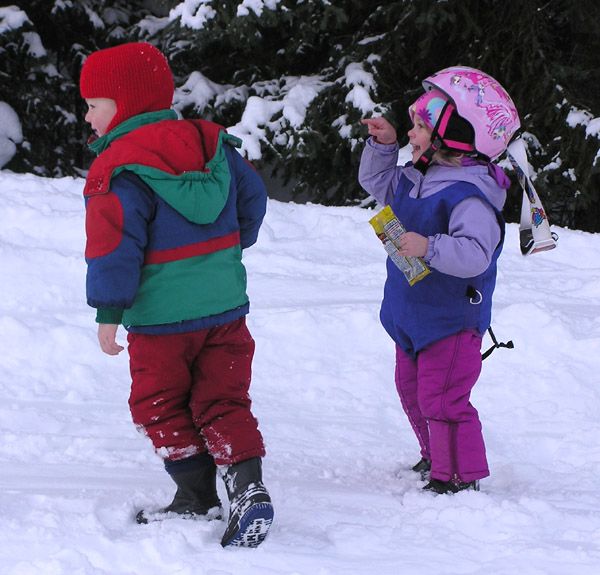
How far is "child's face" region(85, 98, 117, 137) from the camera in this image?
2688 millimetres

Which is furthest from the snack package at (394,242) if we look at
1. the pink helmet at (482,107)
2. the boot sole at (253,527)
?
the boot sole at (253,527)

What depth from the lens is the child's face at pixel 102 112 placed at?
2.69 meters

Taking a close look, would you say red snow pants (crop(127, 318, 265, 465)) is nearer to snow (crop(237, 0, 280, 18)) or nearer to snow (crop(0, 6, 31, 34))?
snow (crop(237, 0, 280, 18))

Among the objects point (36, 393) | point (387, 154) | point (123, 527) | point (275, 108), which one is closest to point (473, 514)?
point (123, 527)

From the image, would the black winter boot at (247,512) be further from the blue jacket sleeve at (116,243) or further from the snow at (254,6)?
the snow at (254,6)

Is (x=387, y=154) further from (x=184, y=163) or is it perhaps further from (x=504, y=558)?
(x=504, y=558)

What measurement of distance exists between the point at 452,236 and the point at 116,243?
111cm

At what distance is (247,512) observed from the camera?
2523 millimetres

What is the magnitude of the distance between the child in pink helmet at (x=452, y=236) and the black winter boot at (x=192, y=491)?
84 centimetres

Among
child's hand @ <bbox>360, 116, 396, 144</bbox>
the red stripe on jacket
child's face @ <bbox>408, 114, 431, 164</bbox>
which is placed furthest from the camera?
child's hand @ <bbox>360, 116, 396, 144</bbox>

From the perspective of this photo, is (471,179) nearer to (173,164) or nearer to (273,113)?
(173,164)

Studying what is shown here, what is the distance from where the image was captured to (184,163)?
2.63 meters

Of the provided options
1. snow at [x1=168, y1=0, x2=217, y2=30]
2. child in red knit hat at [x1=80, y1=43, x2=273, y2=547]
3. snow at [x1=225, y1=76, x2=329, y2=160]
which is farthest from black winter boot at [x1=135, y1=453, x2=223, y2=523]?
snow at [x1=168, y1=0, x2=217, y2=30]

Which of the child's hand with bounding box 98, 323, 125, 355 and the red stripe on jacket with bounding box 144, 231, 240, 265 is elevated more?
the red stripe on jacket with bounding box 144, 231, 240, 265
